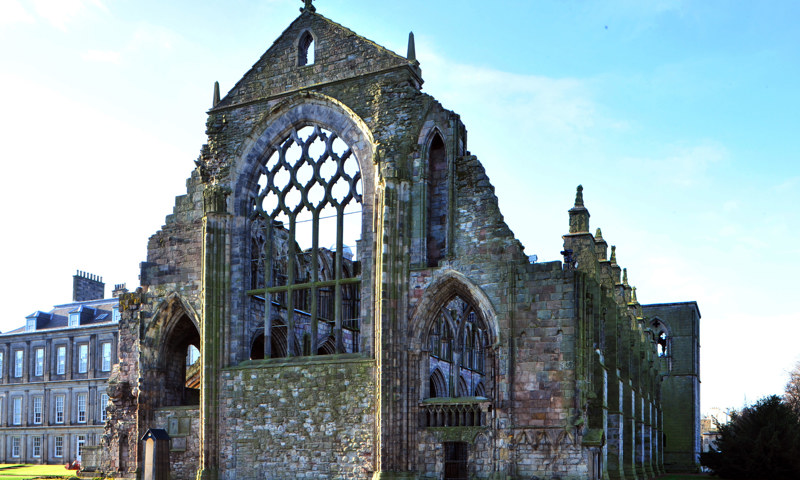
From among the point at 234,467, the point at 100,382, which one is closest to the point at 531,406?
the point at 234,467

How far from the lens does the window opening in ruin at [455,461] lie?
19062mm

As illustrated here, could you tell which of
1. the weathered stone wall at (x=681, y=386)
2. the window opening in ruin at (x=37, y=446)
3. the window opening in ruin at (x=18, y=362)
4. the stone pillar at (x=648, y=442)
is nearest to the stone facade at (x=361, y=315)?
the stone pillar at (x=648, y=442)

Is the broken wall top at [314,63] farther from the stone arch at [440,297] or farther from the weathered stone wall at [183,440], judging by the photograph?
the weathered stone wall at [183,440]

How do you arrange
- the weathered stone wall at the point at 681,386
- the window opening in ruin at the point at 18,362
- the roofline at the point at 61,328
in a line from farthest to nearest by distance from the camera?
the window opening in ruin at the point at 18,362, the roofline at the point at 61,328, the weathered stone wall at the point at 681,386

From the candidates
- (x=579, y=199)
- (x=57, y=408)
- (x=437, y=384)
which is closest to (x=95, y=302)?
(x=57, y=408)

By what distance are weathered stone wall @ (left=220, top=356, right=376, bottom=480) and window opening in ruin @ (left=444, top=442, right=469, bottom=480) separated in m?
1.73

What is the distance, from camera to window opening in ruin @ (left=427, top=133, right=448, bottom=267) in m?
20.1

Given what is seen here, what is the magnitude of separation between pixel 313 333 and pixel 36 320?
37.1 meters

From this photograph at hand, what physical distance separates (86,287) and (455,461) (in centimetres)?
4137

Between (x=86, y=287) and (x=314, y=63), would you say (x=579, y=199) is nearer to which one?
(x=314, y=63)

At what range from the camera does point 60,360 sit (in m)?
50.3

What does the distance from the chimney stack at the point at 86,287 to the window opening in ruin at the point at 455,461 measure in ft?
128

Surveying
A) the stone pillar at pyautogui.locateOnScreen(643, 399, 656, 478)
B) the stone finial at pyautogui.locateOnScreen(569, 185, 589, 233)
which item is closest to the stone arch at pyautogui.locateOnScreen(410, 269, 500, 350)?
the stone finial at pyautogui.locateOnScreen(569, 185, 589, 233)

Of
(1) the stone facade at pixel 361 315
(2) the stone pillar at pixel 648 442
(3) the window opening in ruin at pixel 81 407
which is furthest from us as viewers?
(3) the window opening in ruin at pixel 81 407
